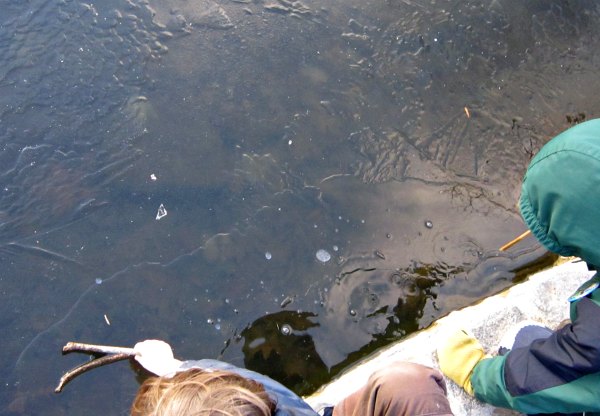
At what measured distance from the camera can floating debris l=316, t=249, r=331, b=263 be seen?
2.94m

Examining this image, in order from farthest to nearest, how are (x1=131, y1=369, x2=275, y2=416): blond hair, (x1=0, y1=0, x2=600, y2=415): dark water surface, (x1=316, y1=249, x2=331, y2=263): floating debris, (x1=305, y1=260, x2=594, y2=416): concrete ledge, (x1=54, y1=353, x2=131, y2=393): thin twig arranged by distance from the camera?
(x1=316, y1=249, x2=331, y2=263): floating debris → (x1=0, y1=0, x2=600, y2=415): dark water surface → (x1=54, y1=353, x2=131, y2=393): thin twig → (x1=305, y1=260, x2=594, y2=416): concrete ledge → (x1=131, y1=369, x2=275, y2=416): blond hair

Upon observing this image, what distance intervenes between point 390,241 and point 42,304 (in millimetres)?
1807

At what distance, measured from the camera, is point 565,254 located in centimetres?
168

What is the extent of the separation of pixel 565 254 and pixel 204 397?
3.71 ft

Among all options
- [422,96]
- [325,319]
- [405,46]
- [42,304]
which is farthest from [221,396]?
[405,46]

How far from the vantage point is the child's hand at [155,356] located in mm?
2652

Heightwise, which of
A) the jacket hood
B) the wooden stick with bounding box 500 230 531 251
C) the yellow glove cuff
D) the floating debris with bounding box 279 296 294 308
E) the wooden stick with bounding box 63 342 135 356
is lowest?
the wooden stick with bounding box 63 342 135 356

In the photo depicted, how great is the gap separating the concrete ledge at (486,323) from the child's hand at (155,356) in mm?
701

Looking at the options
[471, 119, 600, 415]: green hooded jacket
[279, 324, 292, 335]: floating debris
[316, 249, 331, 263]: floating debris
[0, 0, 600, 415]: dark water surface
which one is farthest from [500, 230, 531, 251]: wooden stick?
[279, 324, 292, 335]: floating debris

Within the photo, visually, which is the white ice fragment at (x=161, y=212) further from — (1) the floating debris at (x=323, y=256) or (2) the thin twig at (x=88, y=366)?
(1) the floating debris at (x=323, y=256)

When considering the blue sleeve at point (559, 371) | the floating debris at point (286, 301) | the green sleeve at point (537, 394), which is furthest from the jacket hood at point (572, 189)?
the floating debris at point (286, 301)

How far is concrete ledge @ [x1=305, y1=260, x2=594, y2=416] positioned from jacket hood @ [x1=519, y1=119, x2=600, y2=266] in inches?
37.9

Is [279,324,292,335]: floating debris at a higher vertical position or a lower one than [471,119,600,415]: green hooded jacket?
lower

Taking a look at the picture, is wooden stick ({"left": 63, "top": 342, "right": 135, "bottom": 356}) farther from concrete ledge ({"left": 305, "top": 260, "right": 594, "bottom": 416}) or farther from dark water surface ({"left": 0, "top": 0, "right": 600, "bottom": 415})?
concrete ledge ({"left": 305, "top": 260, "right": 594, "bottom": 416})
